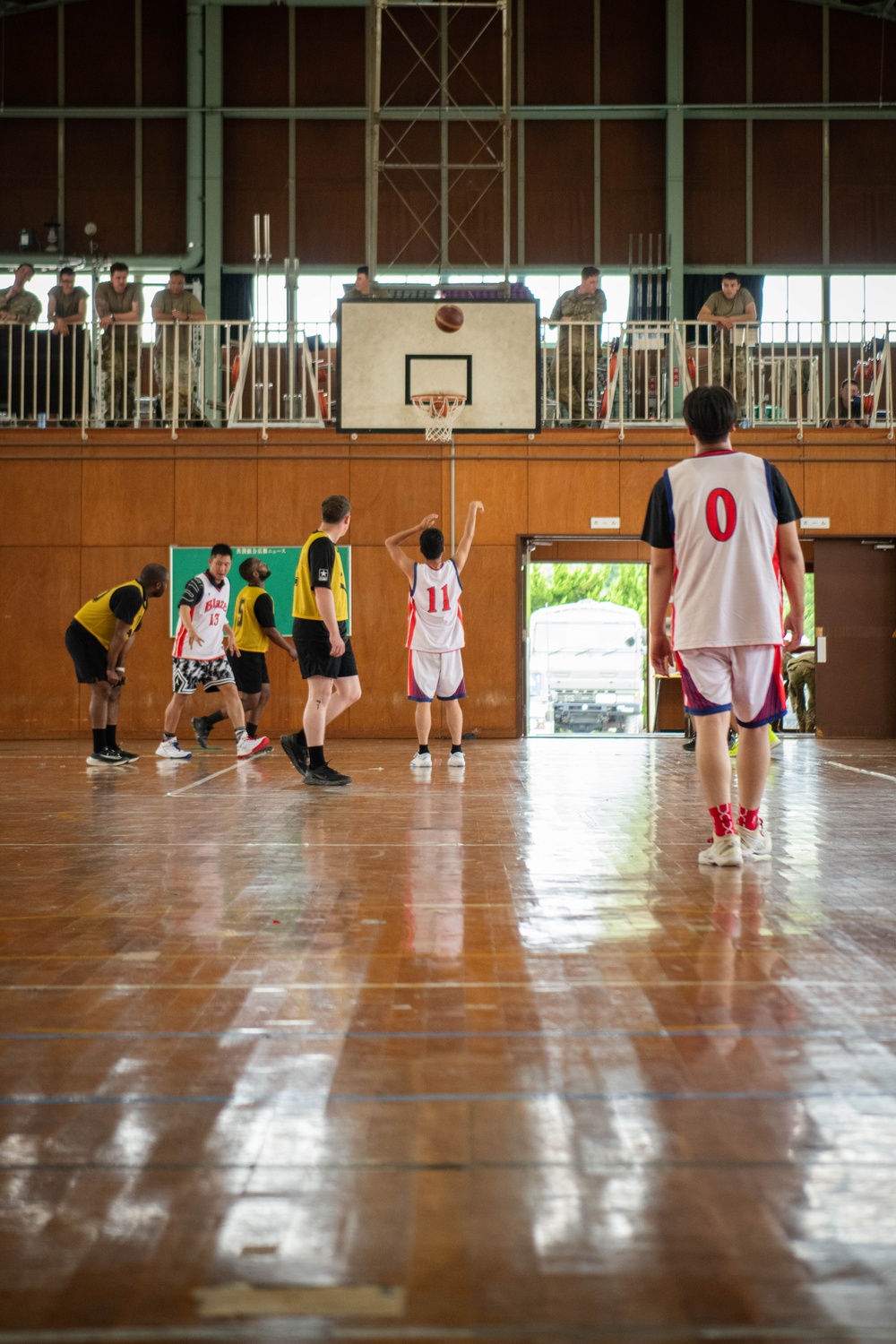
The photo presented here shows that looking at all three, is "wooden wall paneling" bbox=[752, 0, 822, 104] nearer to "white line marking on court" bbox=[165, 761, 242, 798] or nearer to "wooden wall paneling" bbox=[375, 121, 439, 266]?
"wooden wall paneling" bbox=[375, 121, 439, 266]

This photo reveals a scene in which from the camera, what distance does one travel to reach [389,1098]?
201 cm

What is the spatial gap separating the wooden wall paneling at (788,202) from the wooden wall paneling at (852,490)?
19.9 ft

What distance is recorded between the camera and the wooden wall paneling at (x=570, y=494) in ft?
45.7

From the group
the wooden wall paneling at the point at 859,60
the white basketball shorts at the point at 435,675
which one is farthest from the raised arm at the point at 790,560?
the wooden wall paneling at the point at 859,60

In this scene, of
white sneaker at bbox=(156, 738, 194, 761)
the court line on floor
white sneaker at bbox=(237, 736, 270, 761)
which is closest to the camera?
the court line on floor

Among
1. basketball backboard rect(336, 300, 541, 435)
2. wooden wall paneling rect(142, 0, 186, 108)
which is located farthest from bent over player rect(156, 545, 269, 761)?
wooden wall paneling rect(142, 0, 186, 108)

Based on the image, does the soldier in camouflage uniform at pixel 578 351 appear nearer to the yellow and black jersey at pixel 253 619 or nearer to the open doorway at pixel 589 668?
the open doorway at pixel 589 668

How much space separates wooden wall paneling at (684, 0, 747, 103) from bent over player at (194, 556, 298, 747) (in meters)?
12.1

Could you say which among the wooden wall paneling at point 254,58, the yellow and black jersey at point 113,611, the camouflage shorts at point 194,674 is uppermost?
the wooden wall paneling at point 254,58

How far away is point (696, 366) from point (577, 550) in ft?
10.9

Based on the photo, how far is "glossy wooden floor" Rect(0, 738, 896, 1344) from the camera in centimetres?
133

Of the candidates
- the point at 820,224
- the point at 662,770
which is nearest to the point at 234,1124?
the point at 662,770

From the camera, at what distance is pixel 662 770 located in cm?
910

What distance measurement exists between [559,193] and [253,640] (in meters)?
10.7
